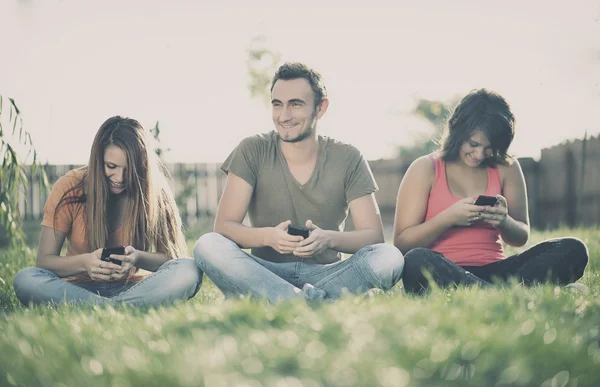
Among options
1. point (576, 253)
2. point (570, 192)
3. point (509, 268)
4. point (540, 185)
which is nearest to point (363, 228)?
point (509, 268)

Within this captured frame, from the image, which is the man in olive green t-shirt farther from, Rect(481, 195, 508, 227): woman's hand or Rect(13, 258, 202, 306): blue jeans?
Rect(481, 195, 508, 227): woman's hand

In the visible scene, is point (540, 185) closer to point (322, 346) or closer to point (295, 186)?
point (295, 186)

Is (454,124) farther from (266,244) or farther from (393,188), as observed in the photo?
(393,188)

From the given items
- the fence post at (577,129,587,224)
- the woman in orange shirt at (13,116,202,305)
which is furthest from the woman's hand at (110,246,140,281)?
the fence post at (577,129,587,224)

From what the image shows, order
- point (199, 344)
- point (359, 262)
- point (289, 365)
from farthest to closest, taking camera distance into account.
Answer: point (359, 262), point (199, 344), point (289, 365)

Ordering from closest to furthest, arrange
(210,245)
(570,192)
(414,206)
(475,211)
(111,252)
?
(111,252)
(210,245)
(475,211)
(414,206)
(570,192)

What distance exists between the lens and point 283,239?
11.7 feet

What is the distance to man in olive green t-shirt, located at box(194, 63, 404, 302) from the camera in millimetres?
3697

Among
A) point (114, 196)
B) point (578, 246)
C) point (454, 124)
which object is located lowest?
point (578, 246)

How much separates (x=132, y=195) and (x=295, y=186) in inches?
37.3

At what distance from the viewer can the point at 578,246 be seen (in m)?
3.95

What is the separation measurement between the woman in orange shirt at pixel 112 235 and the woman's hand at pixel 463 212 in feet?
4.83

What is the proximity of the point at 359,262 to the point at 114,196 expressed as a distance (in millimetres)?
1502

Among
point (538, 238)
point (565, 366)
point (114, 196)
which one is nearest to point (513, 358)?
point (565, 366)
